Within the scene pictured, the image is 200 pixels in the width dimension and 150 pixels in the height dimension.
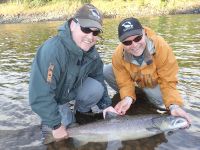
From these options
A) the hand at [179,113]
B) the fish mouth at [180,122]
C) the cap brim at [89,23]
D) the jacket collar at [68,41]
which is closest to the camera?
the cap brim at [89,23]

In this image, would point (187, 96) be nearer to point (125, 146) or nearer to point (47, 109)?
point (125, 146)

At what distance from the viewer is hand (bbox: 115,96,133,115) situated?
254 inches

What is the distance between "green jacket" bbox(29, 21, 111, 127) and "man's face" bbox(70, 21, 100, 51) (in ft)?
0.23

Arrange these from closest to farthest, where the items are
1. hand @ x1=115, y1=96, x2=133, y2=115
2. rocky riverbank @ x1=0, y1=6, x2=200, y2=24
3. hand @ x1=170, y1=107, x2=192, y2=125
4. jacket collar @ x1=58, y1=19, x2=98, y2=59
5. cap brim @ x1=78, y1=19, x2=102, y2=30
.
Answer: cap brim @ x1=78, y1=19, x2=102, y2=30
jacket collar @ x1=58, y1=19, x2=98, y2=59
hand @ x1=170, y1=107, x2=192, y2=125
hand @ x1=115, y1=96, x2=133, y2=115
rocky riverbank @ x1=0, y1=6, x2=200, y2=24

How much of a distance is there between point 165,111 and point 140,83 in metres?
0.70

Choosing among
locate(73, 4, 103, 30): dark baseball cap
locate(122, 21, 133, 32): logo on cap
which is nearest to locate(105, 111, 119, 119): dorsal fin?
locate(122, 21, 133, 32): logo on cap

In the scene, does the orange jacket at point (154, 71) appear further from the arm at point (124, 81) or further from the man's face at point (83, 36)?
the man's face at point (83, 36)

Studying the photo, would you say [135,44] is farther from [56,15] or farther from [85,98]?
[56,15]

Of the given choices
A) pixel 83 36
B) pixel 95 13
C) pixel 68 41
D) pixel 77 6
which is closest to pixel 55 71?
pixel 68 41

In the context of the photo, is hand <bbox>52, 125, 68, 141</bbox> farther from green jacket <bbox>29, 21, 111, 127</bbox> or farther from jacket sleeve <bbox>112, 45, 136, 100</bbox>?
jacket sleeve <bbox>112, 45, 136, 100</bbox>

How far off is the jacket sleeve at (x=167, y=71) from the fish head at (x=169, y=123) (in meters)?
0.60

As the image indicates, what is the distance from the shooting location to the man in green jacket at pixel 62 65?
5133 mm

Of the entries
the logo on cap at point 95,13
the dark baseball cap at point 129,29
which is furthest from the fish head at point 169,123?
the logo on cap at point 95,13

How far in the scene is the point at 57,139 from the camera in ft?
18.3
